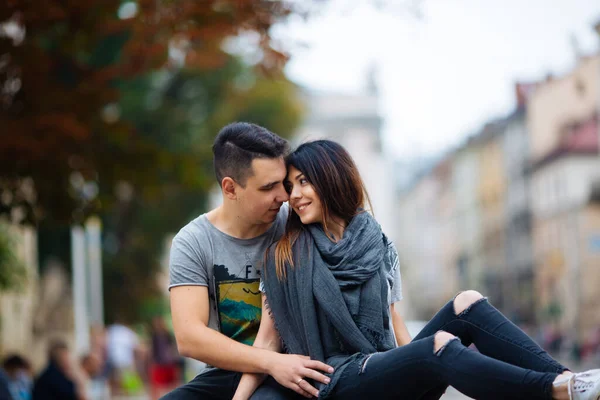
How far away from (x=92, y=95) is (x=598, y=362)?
18255mm

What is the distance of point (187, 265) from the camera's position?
513 centimetres

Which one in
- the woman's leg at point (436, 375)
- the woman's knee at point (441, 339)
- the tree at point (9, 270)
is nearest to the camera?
the woman's leg at point (436, 375)

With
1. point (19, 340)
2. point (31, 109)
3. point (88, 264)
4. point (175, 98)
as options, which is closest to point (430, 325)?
point (31, 109)

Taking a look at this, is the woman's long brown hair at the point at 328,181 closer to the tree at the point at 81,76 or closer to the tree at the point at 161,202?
the tree at the point at 81,76

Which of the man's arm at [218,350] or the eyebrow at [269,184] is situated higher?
the eyebrow at [269,184]

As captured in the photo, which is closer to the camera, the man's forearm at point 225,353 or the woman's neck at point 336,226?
the man's forearm at point 225,353

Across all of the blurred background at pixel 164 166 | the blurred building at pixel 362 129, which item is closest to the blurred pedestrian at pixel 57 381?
the blurred background at pixel 164 166

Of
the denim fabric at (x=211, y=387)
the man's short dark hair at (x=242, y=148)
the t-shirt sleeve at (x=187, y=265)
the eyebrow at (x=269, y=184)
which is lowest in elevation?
the denim fabric at (x=211, y=387)

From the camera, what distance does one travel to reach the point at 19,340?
1873 cm

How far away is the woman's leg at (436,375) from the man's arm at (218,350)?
0.16 m

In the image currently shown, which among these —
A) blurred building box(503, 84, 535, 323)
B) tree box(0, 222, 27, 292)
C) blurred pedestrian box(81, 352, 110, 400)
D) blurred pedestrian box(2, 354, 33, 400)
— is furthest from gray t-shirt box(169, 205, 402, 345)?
blurred building box(503, 84, 535, 323)

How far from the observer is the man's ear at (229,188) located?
5234 mm

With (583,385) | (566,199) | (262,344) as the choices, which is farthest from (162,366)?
(566,199)

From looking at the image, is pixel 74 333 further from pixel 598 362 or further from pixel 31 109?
pixel 31 109
